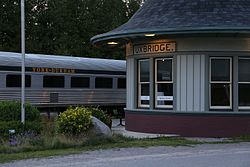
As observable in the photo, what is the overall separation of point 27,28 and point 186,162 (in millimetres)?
35681

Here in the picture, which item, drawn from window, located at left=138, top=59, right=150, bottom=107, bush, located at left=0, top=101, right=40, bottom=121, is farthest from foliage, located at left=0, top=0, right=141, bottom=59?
bush, located at left=0, top=101, right=40, bottom=121

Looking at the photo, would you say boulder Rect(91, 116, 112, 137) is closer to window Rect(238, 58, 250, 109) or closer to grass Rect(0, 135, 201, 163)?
grass Rect(0, 135, 201, 163)

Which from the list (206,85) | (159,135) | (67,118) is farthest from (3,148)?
(206,85)

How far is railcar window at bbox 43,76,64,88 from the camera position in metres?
28.4

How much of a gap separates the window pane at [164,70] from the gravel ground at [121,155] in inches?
159

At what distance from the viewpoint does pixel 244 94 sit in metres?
18.5

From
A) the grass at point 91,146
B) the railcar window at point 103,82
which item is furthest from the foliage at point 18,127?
the railcar window at point 103,82

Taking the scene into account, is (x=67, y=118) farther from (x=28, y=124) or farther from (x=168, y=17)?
(x=168, y=17)

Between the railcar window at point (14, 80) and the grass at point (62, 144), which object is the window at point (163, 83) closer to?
the grass at point (62, 144)

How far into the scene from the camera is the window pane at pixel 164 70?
18.8 metres

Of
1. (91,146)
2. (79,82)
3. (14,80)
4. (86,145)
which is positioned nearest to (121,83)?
(79,82)

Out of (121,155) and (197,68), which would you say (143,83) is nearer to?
(197,68)

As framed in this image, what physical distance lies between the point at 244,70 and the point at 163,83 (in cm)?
287

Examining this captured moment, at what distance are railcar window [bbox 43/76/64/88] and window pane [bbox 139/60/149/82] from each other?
32.3 ft
